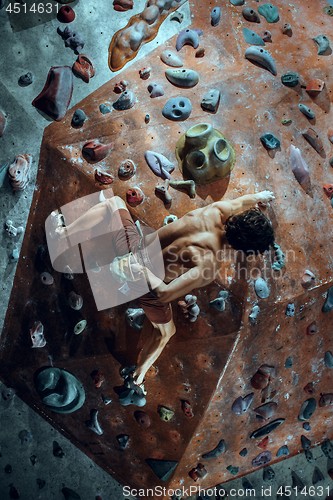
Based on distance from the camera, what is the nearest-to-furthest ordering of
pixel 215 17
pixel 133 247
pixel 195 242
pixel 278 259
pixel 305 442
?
pixel 195 242, pixel 133 247, pixel 278 259, pixel 215 17, pixel 305 442

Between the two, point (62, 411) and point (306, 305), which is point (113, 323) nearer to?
point (62, 411)

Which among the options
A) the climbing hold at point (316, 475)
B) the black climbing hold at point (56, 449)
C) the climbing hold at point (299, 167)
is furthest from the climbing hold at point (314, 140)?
the black climbing hold at point (56, 449)

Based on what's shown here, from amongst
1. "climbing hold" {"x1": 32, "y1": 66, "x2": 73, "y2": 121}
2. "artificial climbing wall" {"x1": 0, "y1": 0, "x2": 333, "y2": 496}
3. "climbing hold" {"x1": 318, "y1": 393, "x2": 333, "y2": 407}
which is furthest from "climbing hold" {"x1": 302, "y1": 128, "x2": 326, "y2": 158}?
"climbing hold" {"x1": 318, "y1": 393, "x2": 333, "y2": 407}

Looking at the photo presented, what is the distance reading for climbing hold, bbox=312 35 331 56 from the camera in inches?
274

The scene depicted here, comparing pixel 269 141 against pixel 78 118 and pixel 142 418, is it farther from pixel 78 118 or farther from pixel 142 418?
pixel 142 418

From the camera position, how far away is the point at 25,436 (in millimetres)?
6617

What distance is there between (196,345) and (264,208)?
111 centimetres

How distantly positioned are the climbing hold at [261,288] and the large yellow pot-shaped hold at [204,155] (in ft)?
2.64

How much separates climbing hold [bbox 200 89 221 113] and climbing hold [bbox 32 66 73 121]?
39.7 inches

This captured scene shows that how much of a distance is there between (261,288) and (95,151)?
1.56 meters

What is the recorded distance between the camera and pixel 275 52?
22.3 ft

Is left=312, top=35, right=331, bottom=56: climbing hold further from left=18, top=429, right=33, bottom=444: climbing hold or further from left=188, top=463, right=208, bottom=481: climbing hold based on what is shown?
left=18, top=429, right=33, bottom=444: climbing hold

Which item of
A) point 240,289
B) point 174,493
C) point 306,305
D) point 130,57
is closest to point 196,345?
point 240,289

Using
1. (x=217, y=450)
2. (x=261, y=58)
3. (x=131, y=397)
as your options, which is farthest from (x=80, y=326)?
(x=261, y=58)
